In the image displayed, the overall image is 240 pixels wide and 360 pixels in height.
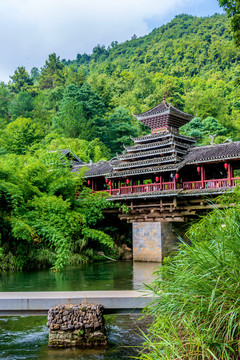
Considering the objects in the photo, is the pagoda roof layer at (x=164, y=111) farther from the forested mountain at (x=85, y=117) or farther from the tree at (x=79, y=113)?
the tree at (x=79, y=113)

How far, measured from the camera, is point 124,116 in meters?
33.3

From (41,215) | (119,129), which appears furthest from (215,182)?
(119,129)

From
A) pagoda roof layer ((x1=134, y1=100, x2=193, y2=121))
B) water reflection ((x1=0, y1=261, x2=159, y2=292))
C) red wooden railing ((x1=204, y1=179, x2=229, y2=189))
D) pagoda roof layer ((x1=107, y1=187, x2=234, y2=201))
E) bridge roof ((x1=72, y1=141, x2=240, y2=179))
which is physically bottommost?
water reflection ((x1=0, y1=261, x2=159, y2=292))

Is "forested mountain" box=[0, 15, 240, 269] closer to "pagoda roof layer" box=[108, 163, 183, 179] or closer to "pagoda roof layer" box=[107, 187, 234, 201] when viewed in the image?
"pagoda roof layer" box=[108, 163, 183, 179]

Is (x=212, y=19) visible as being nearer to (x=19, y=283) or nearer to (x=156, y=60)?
(x=156, y=60)

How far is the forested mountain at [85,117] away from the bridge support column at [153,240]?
133cm

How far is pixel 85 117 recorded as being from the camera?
3338 centimetres

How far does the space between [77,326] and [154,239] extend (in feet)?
37.2

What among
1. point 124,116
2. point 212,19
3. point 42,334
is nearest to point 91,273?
point 42,334

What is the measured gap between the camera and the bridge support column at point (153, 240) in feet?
51.6

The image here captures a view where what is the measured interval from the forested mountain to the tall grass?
6589mm

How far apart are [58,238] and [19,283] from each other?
3.17 m

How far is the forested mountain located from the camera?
45.8 ft

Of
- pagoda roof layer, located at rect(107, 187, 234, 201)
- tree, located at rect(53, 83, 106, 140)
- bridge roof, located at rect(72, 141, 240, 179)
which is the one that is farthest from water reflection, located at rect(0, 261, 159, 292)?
tree, located at rect(53, 83, 106, 140)
